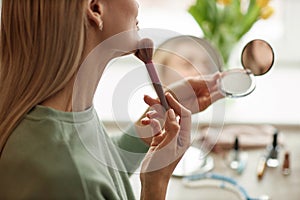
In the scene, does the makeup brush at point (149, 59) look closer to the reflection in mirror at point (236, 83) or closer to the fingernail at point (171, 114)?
the fingernail at point (171, 114)

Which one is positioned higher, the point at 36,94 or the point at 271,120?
the point at 36,94

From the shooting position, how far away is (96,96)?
992mm

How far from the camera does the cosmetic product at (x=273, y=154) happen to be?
161cm

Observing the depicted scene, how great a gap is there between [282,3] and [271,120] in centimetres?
55

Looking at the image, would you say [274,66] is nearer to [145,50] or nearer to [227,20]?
[227,20]

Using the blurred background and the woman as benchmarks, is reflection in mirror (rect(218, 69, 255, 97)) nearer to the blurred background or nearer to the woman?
the blurred background

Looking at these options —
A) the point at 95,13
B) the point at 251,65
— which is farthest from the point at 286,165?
the point at 95,13

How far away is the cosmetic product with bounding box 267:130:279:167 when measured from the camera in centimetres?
161

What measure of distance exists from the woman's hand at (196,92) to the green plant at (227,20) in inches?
25.4

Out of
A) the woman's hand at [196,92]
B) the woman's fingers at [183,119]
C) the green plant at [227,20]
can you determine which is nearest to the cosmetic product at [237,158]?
the green plant at [227,20]

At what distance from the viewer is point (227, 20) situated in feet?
6.01

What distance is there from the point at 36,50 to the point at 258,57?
1.93 ft

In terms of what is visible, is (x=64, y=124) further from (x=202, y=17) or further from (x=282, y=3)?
(x=282, y=3)

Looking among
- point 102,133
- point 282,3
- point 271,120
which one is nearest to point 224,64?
point 271,120
